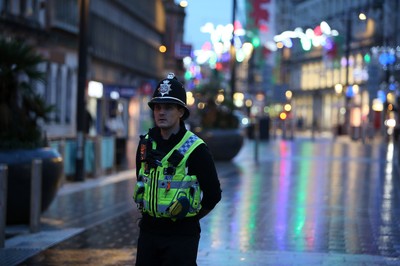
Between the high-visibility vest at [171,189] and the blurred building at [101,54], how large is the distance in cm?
1836

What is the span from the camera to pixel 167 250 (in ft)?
17.7

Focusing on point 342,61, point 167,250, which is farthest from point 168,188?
point 342,61

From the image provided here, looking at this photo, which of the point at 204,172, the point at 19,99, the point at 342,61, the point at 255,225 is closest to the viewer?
the point at 204,172

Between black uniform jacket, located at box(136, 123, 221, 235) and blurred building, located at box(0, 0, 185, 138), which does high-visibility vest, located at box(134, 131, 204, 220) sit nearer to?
black uniform jacket, located at box(136, 123, 221, 235)

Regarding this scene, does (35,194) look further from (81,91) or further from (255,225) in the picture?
(81,91)

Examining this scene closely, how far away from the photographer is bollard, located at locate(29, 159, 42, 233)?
1119cm

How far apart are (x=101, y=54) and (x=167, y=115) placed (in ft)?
154

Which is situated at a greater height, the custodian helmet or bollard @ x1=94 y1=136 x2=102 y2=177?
the custodian helmet

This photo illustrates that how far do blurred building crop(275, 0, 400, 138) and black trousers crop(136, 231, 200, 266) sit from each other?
2239cm

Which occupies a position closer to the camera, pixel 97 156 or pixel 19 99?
pixel 19 99

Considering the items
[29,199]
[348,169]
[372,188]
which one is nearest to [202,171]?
[29,199]

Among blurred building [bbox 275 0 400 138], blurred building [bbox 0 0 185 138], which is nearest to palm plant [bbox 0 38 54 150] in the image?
blurred building [bbox 0 0 185 138]

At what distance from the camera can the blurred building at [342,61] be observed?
44188 millimetres

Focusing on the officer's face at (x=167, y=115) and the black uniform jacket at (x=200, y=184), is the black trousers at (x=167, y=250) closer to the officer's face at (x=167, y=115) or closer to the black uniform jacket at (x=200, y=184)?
the black uniform jacket at (x=200, y=184)
